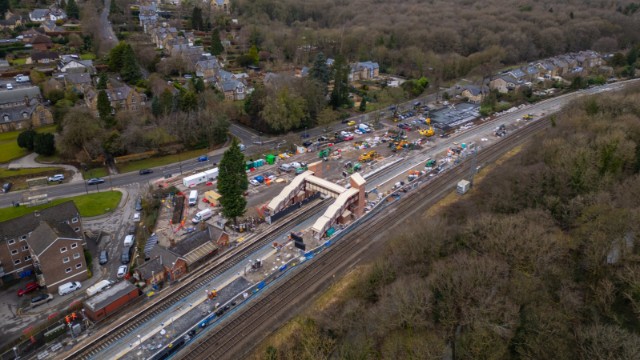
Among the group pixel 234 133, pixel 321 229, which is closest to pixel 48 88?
pixel 234 133

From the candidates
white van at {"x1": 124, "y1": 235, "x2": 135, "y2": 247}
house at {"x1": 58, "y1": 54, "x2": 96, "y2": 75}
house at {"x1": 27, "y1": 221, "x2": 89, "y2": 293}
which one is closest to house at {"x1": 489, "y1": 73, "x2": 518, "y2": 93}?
white van at {"x1": 124, "y1": 235, "x2": 135, "y2": 247}

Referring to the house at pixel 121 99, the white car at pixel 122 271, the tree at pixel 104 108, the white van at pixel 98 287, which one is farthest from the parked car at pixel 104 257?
the house at pixel 121 99

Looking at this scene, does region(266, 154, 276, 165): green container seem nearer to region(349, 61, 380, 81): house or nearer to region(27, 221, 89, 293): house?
region(27, 221, 89, 293): house

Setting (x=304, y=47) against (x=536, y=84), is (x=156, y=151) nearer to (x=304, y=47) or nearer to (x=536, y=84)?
(x=304, y=47)

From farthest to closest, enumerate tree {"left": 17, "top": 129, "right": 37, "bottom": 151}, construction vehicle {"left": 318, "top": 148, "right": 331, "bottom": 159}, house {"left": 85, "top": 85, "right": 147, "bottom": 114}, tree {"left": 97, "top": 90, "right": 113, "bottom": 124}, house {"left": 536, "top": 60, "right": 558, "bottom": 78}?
house {"left": 536, "top": 60, "right": 558, "bottom": 78}, house {"left": 85, "top": 85, "right": 147, "bottom": 114}, construction vehicle {"left": 318, "top": 148, "right": 331, "bottom": 159}, tree {"left": 97, "top": 90, "right": 113, "bottom": 124}, tree {"left": 17, "top": 129, "right": 37, "bottom": 151}

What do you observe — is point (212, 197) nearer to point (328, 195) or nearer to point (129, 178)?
point (129, 178)

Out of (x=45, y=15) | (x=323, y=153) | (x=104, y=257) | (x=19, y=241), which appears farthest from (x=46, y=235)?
(x=45, y=15)
